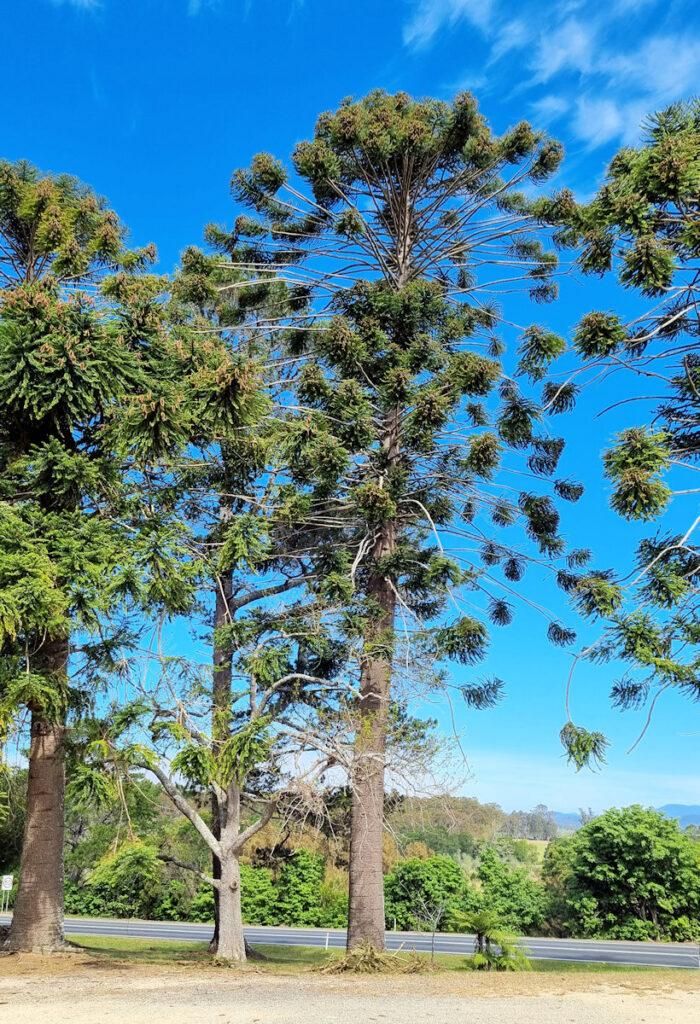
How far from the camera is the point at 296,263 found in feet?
57.8

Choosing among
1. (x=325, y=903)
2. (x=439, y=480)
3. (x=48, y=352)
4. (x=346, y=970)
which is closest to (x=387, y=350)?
(x=439, y=480)

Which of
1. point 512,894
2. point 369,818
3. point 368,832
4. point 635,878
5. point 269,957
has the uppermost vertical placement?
point 369,818

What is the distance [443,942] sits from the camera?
23.2 metres

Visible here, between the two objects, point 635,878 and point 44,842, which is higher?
point 44,842

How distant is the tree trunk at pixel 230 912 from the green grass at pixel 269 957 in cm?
36

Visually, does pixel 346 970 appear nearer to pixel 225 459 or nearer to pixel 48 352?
pixel 225 459

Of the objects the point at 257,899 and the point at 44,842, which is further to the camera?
the point at 257,899

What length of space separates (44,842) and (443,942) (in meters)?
14.1

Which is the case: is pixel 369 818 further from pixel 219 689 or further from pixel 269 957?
pixel 269 957

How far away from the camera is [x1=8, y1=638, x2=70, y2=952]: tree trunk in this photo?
13.1m

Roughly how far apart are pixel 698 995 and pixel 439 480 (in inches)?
341

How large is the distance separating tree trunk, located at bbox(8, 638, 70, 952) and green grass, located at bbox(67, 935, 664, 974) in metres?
0.98

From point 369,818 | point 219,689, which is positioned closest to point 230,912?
point 369,818

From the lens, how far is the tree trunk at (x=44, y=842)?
13.1 m
